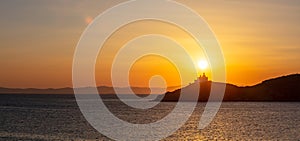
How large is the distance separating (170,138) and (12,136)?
26516 mm

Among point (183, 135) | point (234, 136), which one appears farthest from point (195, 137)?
point (234, 136)

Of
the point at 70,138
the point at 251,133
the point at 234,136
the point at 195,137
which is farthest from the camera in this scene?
the point at 251,133

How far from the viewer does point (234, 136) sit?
3489 inches

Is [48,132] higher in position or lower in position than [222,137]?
higher

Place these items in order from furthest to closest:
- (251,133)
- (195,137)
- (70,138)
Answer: (251,133), (195,137), (70,138)

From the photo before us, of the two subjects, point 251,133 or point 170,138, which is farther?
point 251,133

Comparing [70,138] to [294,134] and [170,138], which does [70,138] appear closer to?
[170,138]

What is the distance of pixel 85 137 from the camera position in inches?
3125

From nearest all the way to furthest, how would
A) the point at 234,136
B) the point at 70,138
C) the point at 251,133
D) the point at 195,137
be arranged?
the point at 70,138, the point at 195,137, the point at 234,136, the point at 251,133

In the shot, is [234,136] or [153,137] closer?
[153,137]

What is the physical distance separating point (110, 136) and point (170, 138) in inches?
410

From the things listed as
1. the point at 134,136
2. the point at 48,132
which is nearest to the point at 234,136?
the point at 134,136

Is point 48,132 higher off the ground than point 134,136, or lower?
higher

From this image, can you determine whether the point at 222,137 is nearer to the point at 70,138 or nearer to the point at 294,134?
the point at 294,134
